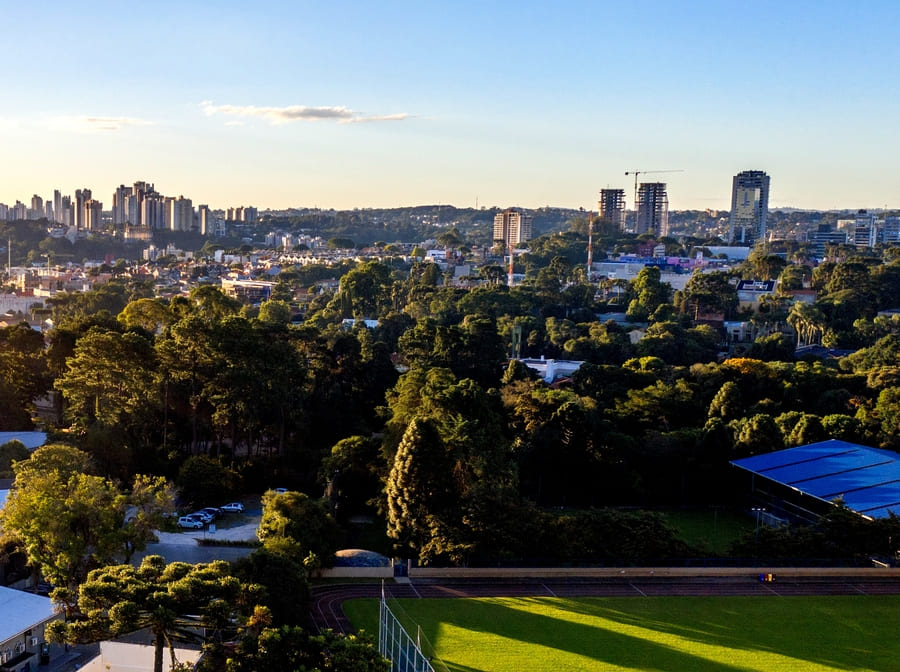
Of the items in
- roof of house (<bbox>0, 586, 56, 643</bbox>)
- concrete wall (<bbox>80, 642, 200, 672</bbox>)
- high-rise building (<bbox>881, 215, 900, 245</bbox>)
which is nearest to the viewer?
concrete wall (<bbox>80, 642, 200, 672</bbox>)

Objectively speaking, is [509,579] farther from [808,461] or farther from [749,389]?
[749,389]

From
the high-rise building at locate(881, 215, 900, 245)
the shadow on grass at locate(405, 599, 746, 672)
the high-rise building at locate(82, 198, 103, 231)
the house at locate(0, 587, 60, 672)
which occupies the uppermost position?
the high-rise building at locate(881, 215, 900, 245)

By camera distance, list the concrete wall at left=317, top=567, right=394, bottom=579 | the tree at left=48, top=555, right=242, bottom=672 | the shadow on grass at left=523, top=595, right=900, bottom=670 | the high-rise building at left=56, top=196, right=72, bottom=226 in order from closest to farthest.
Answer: the tree at left=48, top=555, right=242, bottom=672 → the shadow on grass at left=523, top=595, right=900, bottom=670 → the concrete wall at left=317, top=567, right=394, bottom=579 → the high-rise building at left=56, top=196, right=72, bottom=226

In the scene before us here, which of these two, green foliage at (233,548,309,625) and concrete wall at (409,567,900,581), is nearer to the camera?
green foliage at (233,548,309,625)

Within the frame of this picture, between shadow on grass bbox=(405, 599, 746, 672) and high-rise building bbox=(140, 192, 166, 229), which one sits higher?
high-rise building bbox=(140, 192, 166, 229)

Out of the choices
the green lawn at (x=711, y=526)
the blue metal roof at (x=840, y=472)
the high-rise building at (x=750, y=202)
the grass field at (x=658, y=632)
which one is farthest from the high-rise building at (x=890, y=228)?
the grass field at (x=658, y=632)

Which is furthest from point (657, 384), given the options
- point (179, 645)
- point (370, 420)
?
point (179, 645)

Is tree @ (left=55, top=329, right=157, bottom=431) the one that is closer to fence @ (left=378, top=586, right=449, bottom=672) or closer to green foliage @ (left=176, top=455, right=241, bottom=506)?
green foliage @ (left=176, top=455, right=241, bottom=506)

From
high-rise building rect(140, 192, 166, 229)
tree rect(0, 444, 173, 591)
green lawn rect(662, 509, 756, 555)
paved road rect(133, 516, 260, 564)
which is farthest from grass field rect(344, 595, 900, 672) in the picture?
high-rise building rect(140, 192, 166, 229)
